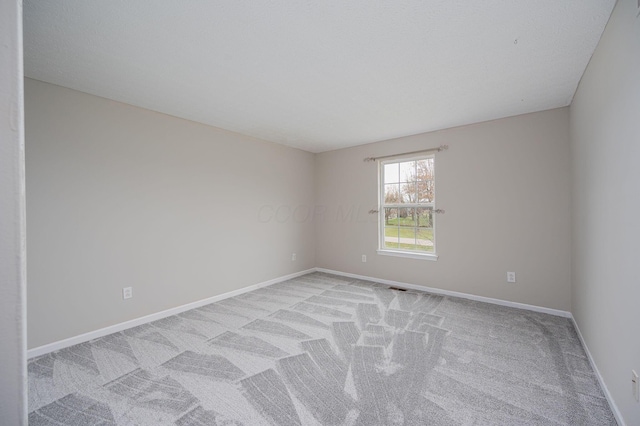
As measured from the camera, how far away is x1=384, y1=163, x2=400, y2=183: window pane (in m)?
4.41

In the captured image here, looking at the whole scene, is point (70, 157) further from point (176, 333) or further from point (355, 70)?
point (355, 70)

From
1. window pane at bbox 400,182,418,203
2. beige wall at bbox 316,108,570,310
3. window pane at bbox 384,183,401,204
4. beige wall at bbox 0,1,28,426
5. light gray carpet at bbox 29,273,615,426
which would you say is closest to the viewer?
beige wall at bbox 0,1,28,426

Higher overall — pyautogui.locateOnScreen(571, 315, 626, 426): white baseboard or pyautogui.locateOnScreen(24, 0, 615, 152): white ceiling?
pyautogui.locateOnScreen(24, 0, 615, 152): white ceiling

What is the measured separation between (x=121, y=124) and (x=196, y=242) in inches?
60.9

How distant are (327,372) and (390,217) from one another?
293 centimetres

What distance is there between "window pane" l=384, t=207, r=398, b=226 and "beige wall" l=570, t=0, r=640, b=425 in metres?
2.32

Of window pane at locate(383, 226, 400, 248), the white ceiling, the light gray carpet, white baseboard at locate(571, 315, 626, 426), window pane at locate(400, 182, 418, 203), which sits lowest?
the light gray carpet

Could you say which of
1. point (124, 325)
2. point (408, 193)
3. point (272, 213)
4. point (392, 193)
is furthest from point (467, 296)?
point (124, 325)

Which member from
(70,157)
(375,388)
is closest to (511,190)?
(375,388)

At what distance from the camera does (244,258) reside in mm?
4039

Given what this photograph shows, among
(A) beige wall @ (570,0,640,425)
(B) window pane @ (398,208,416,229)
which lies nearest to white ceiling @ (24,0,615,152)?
(A) beige wall @ (570,0,640,425)

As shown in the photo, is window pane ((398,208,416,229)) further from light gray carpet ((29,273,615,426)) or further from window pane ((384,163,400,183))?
light gray carpet ((29,273,615,426))

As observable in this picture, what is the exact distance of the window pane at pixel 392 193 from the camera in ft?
14.4

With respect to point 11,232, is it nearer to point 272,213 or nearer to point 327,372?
point 327,372
